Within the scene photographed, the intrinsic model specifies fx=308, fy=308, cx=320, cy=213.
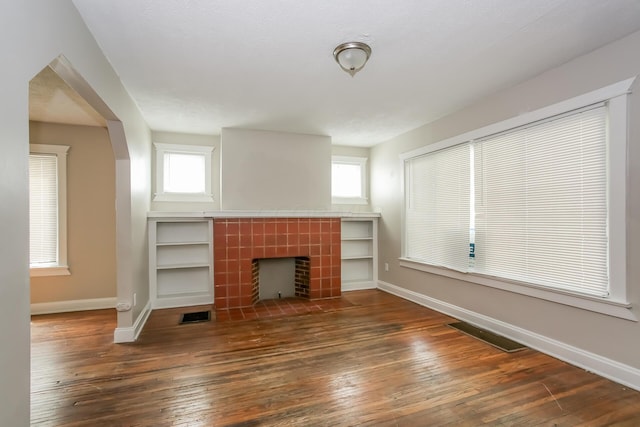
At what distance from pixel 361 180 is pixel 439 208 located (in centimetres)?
189

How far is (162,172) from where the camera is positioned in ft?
15.3

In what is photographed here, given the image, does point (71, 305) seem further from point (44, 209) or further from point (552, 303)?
point (552, 303)

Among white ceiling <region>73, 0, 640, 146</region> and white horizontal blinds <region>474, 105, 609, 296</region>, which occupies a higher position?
white ceiling <region>73, 0, 640, 146</region>

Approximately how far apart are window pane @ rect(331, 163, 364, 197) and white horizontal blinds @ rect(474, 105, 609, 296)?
2.40 m

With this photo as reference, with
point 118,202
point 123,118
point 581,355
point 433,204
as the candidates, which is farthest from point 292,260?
point 581,355

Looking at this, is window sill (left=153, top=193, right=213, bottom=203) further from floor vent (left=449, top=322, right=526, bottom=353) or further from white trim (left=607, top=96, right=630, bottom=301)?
white trim (left=607, top=96, right=630, bottom=301)

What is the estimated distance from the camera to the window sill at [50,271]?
4.04 meters

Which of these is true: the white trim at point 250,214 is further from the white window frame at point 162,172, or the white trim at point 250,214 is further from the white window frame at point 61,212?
the white window frame at point 61,212

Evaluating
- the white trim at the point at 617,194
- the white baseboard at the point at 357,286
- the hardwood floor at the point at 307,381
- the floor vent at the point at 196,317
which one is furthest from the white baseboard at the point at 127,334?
the white trim at the point at 617,194

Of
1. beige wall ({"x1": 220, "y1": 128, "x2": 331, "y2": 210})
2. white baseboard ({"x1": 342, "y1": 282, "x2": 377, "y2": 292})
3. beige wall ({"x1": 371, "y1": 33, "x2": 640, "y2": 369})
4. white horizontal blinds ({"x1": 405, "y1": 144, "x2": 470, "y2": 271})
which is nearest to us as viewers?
beige wall ({"x1": 371, "y1": 33, "x2": 640, "y2": 369})

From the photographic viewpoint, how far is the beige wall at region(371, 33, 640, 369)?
2221mm

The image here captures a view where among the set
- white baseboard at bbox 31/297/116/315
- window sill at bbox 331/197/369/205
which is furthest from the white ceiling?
white baseboard at bbox 31/297/116/315

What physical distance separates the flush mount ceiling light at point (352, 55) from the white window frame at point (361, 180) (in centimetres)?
309

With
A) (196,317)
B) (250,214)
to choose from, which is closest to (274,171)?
(250,214)
